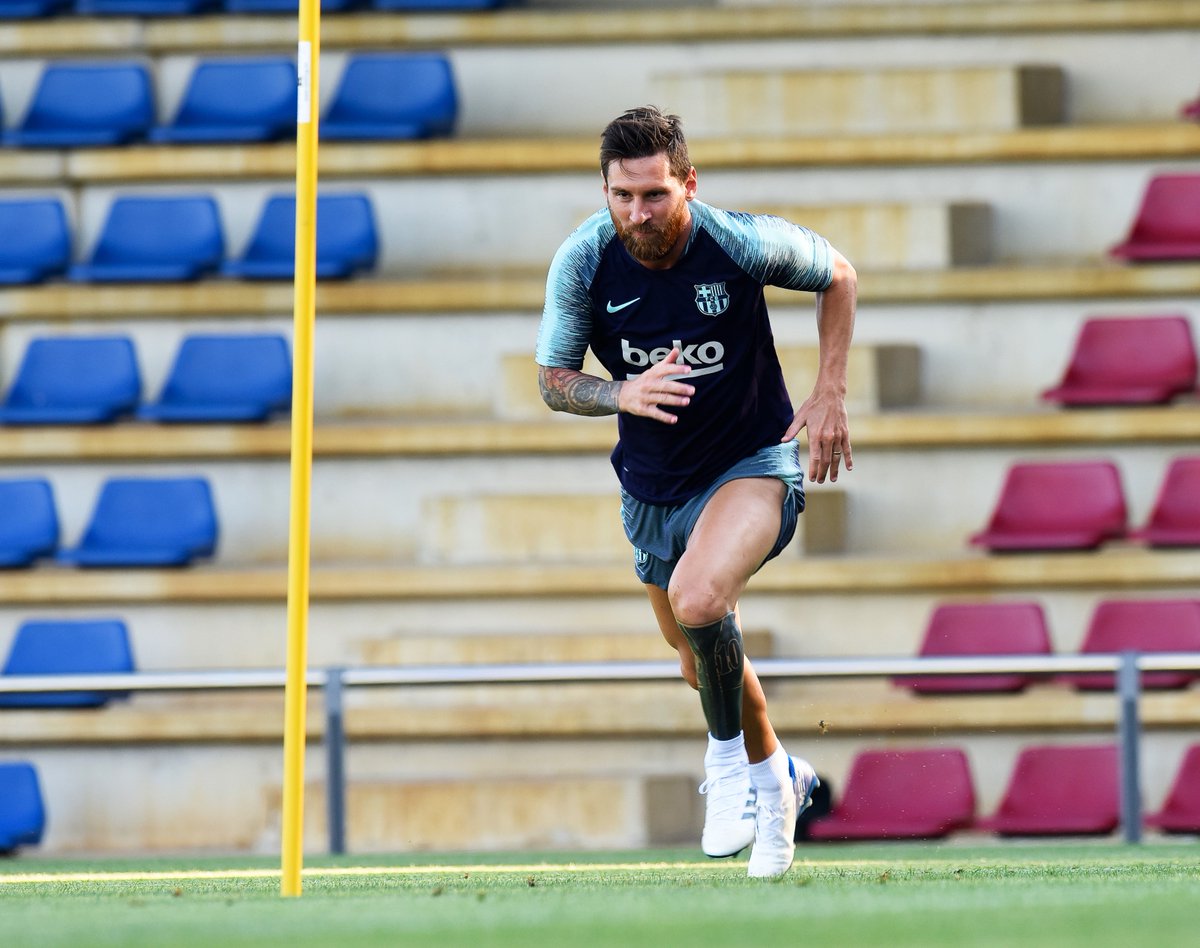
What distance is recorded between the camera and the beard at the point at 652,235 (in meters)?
5.77

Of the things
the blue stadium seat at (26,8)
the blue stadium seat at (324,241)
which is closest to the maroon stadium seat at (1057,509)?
the blue stadium seat at (324,241)

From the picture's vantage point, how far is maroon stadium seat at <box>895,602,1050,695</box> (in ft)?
34.0

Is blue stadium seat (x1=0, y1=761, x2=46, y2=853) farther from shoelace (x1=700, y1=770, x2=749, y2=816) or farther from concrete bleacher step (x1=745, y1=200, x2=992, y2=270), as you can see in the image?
shoelace (x1=700, y1=770, x2=749, y2=816)

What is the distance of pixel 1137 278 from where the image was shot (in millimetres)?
11664

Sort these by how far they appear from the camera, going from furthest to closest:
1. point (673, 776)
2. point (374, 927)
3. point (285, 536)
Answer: point (285, 536), point (673, 776), point (374, 927)

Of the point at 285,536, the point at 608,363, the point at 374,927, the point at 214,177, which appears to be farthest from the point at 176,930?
the point at 214,177

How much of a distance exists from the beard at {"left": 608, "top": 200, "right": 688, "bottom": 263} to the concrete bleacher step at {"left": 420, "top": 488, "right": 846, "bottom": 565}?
5.30 meters

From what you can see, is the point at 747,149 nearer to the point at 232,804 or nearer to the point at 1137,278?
the point at 1137,278

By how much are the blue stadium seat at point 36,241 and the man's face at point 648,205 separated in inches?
293

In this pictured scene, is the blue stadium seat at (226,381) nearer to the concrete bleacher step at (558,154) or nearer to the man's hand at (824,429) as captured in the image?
the concrete bleacher step at (558,154)

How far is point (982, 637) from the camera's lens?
1045 cm

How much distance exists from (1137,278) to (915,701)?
2.63m

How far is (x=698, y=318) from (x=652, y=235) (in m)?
0.28

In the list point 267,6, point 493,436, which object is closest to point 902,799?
point 493,436
